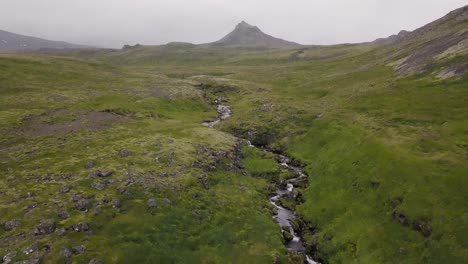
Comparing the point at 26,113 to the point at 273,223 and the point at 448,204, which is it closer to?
the point at 273,223

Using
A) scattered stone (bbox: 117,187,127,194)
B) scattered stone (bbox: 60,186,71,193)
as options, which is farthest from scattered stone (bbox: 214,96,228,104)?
scattered stone (bbox: 60,186,71,193)

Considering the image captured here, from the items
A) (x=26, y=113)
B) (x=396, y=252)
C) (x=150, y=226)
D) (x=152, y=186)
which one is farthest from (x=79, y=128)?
(x=396, y=252)

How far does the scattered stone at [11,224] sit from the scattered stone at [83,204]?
6.70 m

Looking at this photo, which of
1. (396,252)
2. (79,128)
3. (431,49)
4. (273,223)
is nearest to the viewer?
(396,252)

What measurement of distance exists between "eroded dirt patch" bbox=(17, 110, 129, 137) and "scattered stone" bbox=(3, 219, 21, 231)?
3721 cm

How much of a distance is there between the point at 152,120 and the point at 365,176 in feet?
186

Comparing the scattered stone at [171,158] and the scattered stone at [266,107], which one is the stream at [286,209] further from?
the scattered stone at [266,107]

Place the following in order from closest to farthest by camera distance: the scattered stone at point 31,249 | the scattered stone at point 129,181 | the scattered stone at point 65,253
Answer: the scattered stone at point 31,249 < the scattered stone at point 65,253 < the scattered stone at point 129,181

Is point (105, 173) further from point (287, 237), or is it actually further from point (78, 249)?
point (287, 237)

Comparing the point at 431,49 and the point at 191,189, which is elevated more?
the point at 431,49

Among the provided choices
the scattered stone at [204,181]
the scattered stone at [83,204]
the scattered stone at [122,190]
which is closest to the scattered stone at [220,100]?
the scattered stone at [204,181]

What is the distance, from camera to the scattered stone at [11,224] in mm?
43031

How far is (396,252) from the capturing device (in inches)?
1665

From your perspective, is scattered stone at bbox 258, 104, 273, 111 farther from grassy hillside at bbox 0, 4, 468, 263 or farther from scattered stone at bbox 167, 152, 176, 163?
scattered stone at bbox 167, 152, 176, 163
